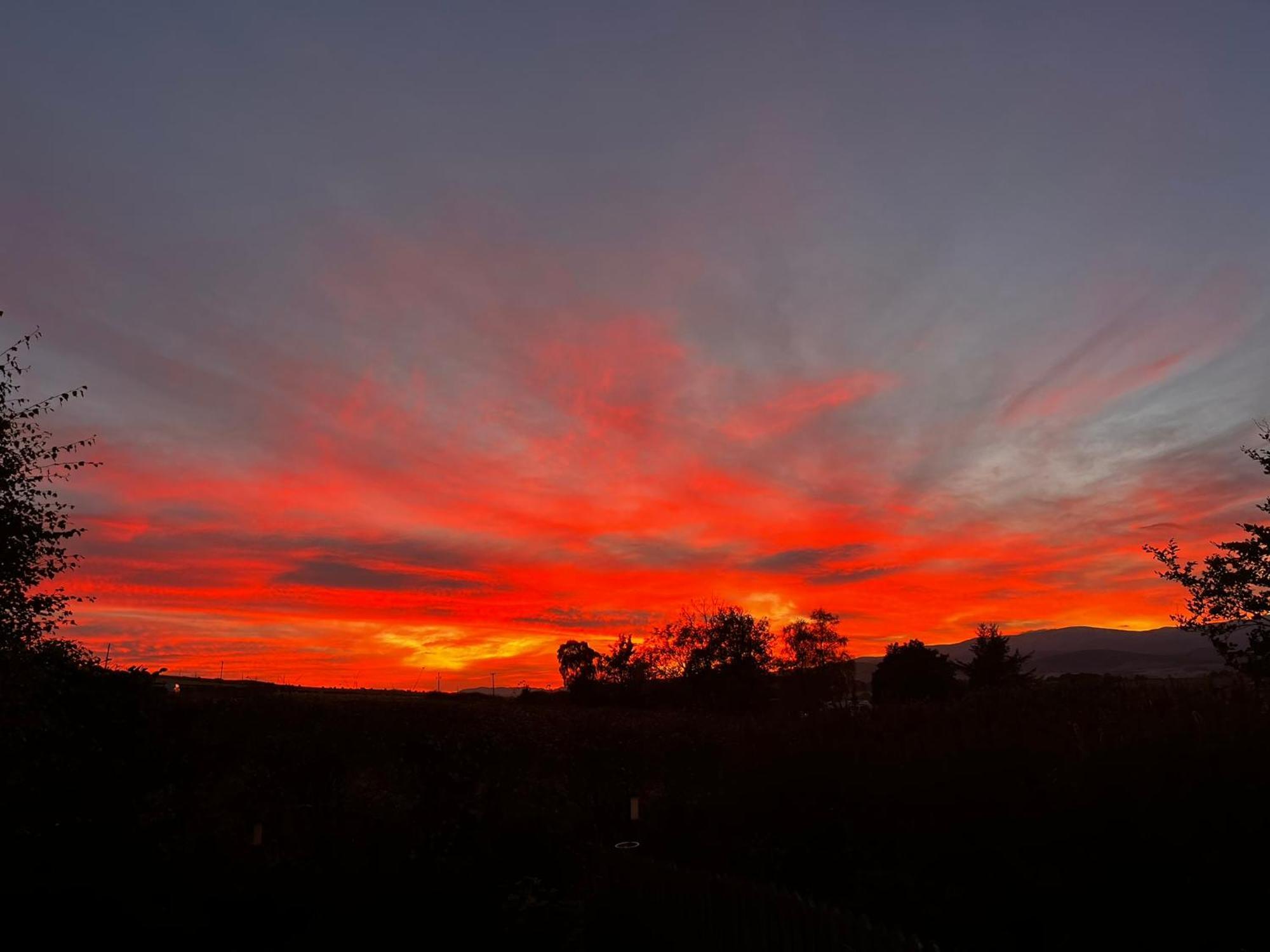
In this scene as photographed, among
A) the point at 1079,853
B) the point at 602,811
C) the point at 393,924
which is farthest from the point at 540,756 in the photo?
the point at 1079,853

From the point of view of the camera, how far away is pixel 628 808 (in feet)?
75.6

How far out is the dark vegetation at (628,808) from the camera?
33.0ft

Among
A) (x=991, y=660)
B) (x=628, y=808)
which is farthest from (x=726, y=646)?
(x=628, y=808)

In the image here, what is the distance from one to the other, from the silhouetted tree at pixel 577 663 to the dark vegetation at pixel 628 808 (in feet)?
103

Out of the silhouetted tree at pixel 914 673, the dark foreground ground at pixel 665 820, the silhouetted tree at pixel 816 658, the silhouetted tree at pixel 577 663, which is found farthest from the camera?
the silhouetted tree at pixel 816 658

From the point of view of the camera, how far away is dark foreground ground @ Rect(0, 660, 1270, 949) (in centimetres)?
979

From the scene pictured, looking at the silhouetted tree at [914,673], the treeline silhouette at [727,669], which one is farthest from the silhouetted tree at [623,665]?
the silhouetted tree at [914,673]

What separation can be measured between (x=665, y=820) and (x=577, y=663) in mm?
49323

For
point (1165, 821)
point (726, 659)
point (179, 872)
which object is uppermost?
point (726, 659)

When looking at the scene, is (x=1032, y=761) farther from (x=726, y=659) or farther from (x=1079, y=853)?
(x=726, y=659)

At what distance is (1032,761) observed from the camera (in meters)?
13.5

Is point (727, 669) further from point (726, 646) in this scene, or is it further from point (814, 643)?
point (814, 643)

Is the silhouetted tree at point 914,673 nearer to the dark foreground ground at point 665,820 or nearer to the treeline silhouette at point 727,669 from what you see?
the treeline silhouette at point 727,669

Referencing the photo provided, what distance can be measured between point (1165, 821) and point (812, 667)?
7797 centimetres
